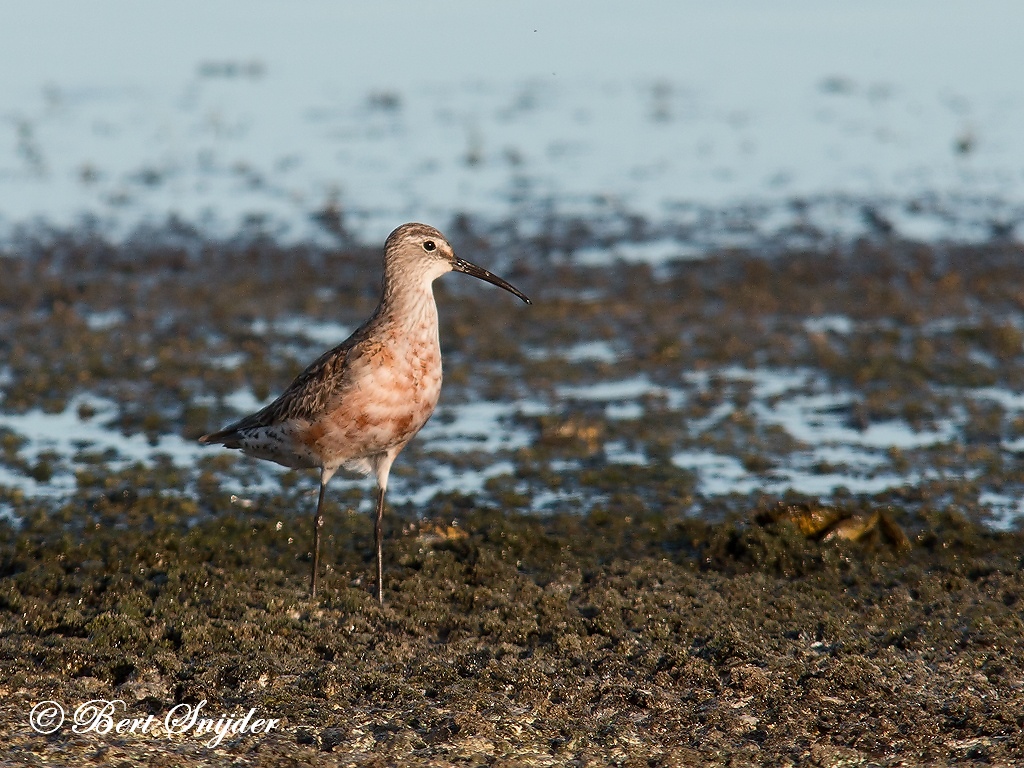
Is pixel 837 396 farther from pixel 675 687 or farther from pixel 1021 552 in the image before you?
pixel 675 687

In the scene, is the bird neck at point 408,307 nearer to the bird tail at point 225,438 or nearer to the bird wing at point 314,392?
the bird wing at point 314,392

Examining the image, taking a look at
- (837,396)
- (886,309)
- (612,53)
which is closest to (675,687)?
(837,396)

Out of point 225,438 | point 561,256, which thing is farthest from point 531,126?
point 225,438

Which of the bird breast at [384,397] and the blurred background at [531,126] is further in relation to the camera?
the blurred background at [531,126]

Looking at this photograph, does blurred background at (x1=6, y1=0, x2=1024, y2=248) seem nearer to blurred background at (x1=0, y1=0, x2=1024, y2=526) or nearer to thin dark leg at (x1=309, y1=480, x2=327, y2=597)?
blurred background at (x1=0, y1=0, x2=1024, y2=526)

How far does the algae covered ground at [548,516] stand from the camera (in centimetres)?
582

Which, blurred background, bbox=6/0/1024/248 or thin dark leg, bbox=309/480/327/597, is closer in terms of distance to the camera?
thin dark leg, bbox=309/480/327/597
